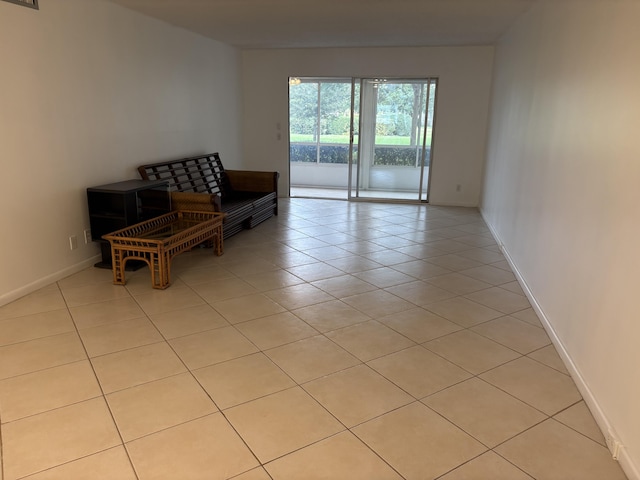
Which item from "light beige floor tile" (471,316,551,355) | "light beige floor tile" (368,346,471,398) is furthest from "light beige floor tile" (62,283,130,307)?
"light beige floor tile" (471,316,551,355)

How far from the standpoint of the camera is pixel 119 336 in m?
3.00

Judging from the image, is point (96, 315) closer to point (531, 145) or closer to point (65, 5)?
point (65, 5)

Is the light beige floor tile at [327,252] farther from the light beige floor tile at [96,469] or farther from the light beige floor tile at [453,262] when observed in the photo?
the light beige floor tile at [96,469]

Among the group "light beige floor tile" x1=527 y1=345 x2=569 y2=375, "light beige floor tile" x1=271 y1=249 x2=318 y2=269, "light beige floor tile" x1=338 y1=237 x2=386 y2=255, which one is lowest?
"light beige floor tile" x1=527 y1=345 x2=569 y2=375

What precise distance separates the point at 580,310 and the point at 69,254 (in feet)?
13.2

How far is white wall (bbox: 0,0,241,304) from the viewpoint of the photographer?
3.43 m

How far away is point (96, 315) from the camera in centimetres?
329

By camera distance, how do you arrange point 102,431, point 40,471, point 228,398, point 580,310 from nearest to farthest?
point 40,471 → point 102,431 → point 228,398 → point 580,310

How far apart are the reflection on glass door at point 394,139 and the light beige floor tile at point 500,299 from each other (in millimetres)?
4139

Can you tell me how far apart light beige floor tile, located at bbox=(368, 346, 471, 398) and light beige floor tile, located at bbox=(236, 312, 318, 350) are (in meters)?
0.58

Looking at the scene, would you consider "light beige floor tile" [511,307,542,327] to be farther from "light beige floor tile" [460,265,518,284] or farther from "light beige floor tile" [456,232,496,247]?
"light beige floor tile" [456,232,496,247]

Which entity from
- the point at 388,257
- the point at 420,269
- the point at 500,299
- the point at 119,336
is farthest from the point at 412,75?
the point at 119,336

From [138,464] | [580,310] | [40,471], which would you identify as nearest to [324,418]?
[138,464]

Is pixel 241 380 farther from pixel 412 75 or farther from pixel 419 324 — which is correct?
pixel 412 75
